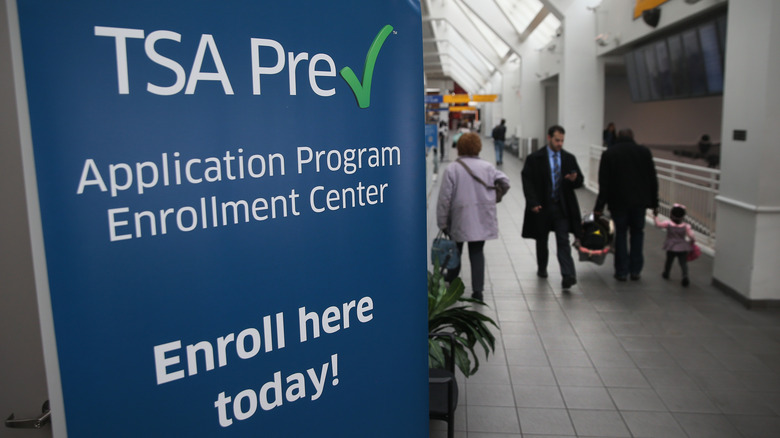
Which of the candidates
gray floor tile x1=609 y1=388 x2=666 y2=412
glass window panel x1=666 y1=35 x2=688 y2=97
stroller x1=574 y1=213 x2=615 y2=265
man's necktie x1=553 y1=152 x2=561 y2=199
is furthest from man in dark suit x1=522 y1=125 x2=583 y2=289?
glass window panel x1=666 y1=35 x2=688 y2=97

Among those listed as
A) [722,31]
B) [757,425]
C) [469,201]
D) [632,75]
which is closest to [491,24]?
[632,75]

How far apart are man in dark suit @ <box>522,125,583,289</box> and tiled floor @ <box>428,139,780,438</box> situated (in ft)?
1.81

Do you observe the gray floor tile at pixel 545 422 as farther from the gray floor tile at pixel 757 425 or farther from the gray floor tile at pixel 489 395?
the gray floor tile at pixel 757 425

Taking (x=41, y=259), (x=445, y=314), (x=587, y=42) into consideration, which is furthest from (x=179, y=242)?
(x=587, y=42)

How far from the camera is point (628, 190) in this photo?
6.43 metres

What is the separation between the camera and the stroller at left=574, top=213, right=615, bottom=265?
6.68 meters

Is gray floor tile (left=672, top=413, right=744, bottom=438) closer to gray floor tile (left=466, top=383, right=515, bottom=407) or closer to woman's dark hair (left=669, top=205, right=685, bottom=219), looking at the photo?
gray floor tile (left=466, top=383, right=515, bottom=407)

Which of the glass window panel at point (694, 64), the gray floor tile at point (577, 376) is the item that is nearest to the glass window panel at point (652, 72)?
the glass window panel at point (694, 64)

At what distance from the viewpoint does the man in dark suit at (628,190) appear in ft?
21.0

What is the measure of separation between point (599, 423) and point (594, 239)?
135 inches

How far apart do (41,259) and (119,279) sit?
13 cm

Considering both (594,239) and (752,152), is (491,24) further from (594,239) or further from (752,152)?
(752,152)

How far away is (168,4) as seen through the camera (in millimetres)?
1121

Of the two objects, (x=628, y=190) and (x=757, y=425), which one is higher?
(x=628, y=190)
